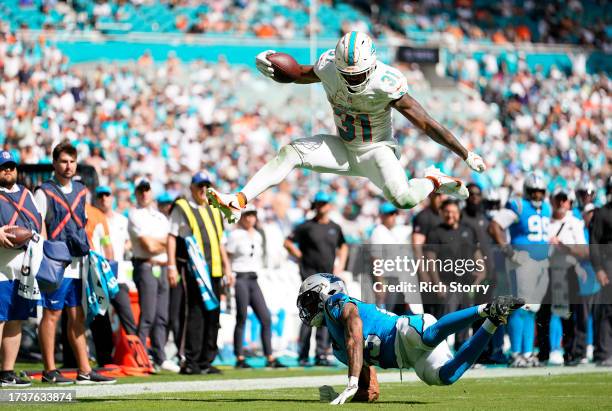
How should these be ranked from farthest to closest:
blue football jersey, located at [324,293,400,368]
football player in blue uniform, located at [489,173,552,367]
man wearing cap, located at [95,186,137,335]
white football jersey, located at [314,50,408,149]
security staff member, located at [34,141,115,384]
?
football player in blue uniform, located at [489,173,552,367]
man wearing cap, located at [95,186,137,335]
security staff member, located at [34,141,115,384]
white football jersey, located at [314,50,408,149]
blue football jersey, located at [324,293,400,368]

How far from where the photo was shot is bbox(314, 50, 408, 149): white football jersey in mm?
8797

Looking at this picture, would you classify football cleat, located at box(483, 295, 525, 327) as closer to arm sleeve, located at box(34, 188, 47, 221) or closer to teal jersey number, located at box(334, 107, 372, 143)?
teal jersey number, located at box(334, 107, 372, 143)

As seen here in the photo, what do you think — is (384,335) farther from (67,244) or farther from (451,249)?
(451,249)

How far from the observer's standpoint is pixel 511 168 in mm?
26703

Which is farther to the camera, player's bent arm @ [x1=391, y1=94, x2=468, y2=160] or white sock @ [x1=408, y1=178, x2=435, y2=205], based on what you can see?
white sock @ [x1=408, y1=178, x2=435, y2=205]

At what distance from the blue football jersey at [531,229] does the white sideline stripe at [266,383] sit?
4.73ft

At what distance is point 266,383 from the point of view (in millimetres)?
10508

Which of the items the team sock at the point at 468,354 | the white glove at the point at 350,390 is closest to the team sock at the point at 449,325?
the team sock at the point at 468,354

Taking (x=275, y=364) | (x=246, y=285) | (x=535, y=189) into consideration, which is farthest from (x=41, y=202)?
(x=535, y=189)

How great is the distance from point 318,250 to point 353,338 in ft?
18.7

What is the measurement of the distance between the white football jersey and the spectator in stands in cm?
432

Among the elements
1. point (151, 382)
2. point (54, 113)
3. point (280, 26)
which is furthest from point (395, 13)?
point (151, 382)

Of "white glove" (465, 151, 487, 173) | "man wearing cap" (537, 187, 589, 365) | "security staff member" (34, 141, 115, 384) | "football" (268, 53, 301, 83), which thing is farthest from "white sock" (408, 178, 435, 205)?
"man wearing cap" (537, 187, 589, 365)

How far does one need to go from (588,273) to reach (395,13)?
21.7 metres
